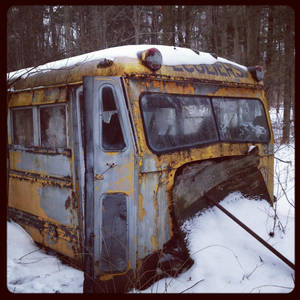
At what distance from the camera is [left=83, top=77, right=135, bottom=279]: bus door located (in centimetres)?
254

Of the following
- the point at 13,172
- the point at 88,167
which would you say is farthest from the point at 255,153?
the point at 13,172

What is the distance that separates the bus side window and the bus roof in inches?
8.2

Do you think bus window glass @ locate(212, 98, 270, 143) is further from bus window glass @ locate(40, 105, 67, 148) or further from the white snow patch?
the white snow patch

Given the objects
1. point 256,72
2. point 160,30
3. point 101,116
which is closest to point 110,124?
point 101,116

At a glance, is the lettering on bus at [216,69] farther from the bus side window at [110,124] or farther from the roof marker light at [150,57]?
the bus side window at [110,124]

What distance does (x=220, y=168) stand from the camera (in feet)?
10.8

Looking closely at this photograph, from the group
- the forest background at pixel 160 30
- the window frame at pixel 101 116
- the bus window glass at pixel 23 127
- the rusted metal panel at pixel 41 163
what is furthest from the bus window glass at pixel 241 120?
the forest background at pixel 160 30

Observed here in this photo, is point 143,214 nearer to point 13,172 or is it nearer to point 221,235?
point 221,235

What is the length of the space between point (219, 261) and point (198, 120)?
1421 millimetres

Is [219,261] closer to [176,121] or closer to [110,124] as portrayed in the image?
[176,121]

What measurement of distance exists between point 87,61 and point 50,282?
2236mm

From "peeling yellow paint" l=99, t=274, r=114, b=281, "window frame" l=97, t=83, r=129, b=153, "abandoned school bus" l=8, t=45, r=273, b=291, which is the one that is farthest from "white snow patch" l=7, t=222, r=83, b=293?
"window frame" l=97, t=83, r=129, b=153

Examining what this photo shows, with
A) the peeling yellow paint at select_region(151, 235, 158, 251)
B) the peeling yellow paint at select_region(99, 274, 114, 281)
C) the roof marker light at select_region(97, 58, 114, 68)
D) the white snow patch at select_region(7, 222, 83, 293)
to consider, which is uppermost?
the roof marker light at select_region(97, 58, 114, 68)

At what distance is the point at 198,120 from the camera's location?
10.3ft
